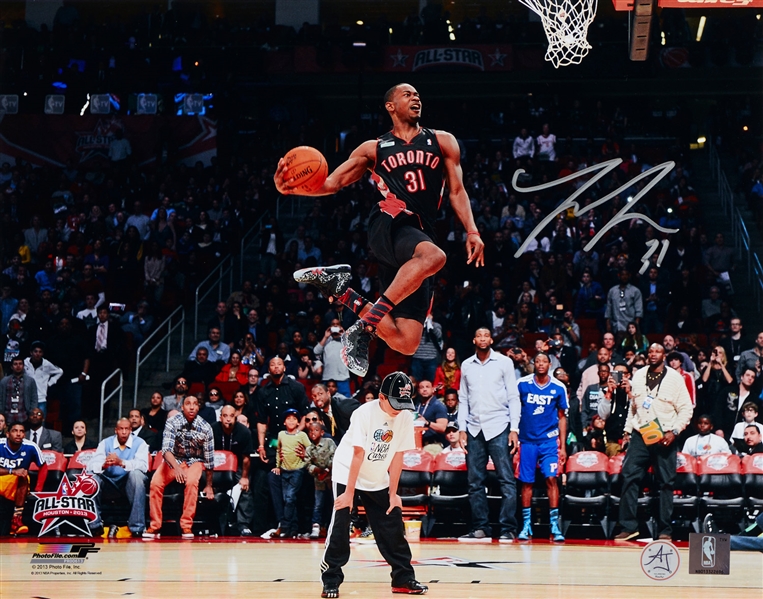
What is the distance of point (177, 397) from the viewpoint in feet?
47.1

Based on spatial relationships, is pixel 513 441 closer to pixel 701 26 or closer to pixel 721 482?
pixel 721 482

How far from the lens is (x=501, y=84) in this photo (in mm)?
25922

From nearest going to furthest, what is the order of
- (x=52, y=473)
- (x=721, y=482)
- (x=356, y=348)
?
(x=356, y=348) → (x=721, y=482) → (x=52, y=473)

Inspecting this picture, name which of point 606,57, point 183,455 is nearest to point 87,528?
point 183,455

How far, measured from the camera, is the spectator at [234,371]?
15523 millimetres

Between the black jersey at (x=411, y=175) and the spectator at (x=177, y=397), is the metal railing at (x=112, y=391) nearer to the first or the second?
the spectator at (x=177, y=397)

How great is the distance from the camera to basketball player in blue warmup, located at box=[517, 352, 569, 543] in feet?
38.2

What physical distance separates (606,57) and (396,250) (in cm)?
1844

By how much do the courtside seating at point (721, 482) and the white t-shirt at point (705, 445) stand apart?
44 centimetres

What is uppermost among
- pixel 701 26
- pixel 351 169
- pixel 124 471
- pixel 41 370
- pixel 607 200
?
pixel 701 26

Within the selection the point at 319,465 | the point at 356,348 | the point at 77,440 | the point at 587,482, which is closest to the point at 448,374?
the point at 587,482

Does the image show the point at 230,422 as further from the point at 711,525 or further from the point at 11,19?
the point at 11,19

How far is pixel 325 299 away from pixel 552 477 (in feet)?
23.1

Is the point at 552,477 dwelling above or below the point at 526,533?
above
